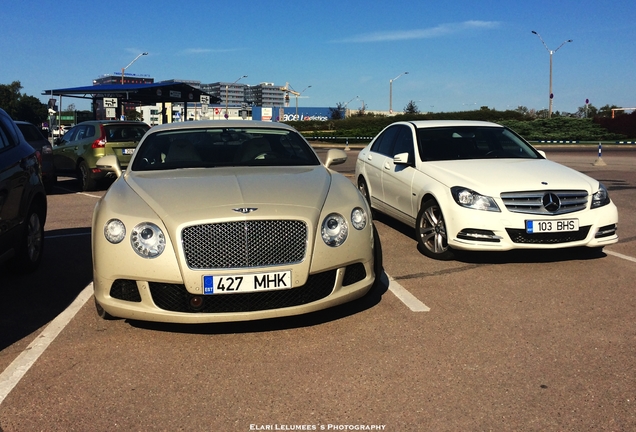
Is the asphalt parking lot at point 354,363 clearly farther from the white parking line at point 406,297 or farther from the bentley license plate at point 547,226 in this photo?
the bentley license plate at point 547,226

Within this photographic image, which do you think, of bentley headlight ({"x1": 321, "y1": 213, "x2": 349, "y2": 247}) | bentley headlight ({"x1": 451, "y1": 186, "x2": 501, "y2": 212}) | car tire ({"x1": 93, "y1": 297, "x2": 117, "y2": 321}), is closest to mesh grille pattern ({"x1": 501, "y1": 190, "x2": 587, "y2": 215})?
bentley headlight ({"x1": 451, "y1": 186, "x2": 501, "y2": 212})

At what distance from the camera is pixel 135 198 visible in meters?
4.43

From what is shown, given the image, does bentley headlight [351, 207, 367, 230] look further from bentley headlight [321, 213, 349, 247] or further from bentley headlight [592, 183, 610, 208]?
bentley headlight [592, 183, 610, 208]

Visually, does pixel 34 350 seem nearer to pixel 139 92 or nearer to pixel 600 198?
pixel 600 198

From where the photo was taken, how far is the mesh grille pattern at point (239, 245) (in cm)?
398

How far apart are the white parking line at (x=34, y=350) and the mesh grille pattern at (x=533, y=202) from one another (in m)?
3.95

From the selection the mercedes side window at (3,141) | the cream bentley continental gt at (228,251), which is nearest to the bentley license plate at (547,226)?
the cream bentley continental gt at (228,251)

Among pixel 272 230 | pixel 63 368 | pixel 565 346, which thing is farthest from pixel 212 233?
pixel 565 346

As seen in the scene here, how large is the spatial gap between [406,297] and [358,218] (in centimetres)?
107

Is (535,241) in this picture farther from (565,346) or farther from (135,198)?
(135,198)

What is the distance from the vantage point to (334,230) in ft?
14.1

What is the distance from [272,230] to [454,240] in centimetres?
274

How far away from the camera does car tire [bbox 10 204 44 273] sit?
19.3ft

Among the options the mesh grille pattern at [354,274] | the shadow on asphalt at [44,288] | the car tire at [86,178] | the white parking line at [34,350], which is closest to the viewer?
the white parking line at [34,350]
